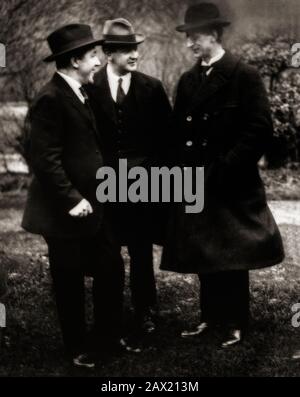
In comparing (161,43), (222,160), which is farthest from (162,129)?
(161,43)

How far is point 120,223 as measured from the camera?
16.8 ft

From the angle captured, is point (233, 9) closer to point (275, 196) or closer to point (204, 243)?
point (204, 243)

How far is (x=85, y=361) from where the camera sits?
4.62 metres

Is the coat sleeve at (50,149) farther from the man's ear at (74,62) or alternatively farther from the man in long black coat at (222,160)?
the man in long black coat at (222,160)

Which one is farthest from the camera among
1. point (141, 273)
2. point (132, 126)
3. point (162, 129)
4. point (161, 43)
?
point (161, 43)

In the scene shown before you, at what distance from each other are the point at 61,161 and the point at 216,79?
3.70 ft

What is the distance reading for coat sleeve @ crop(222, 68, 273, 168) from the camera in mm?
4648

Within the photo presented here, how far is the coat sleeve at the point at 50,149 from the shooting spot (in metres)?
4.38

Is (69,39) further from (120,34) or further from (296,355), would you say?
(296,355)

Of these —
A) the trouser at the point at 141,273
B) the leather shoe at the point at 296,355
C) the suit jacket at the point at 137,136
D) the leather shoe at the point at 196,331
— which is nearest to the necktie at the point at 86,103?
the suit jacket at the point at 137,136

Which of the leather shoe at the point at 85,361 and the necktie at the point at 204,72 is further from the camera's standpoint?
the necktie at the point at 204,72

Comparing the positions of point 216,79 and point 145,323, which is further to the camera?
point 145,323

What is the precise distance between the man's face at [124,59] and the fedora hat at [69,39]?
412 mm

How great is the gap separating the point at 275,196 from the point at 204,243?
3.99 metres
